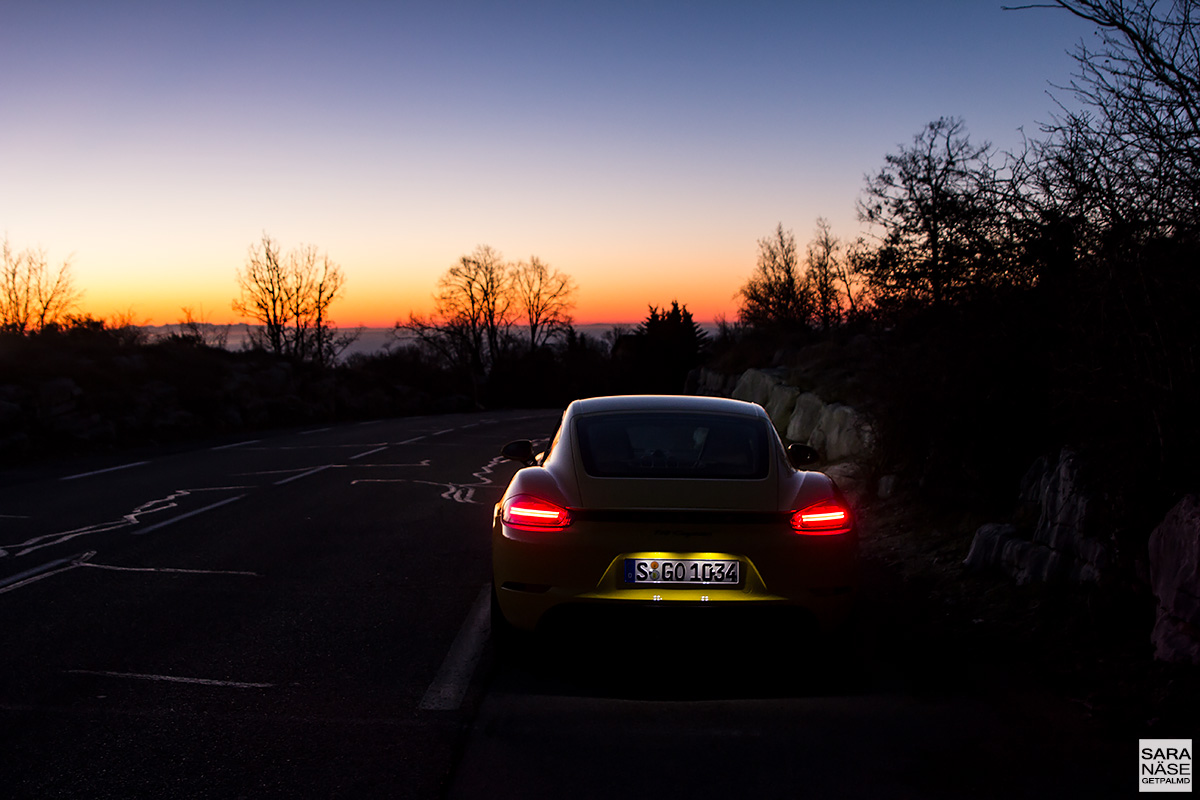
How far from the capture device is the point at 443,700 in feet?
13.3

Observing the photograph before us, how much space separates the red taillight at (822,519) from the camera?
4258mm

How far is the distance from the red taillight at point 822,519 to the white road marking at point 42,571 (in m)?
5.48

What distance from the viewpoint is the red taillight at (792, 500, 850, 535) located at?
4.26 m

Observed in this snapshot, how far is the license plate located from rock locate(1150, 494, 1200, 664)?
2.23 meters

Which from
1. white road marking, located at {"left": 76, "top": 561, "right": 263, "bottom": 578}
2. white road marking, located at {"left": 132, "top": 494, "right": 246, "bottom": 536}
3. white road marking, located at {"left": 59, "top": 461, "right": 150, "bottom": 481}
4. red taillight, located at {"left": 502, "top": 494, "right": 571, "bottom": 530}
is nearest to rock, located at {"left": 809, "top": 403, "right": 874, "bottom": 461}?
red taillight, located at {"left": 502, "top": 494, "right": 571, "bottom": 530}

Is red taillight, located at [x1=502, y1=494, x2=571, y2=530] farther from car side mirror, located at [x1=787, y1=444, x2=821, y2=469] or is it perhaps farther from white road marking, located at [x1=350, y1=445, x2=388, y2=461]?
white road marking, located at [x1=350, y1=445, x2=388, y2=461]

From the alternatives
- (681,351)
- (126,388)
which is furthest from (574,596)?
(681,351)

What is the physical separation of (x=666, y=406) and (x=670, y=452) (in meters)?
0.40

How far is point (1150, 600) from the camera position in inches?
189

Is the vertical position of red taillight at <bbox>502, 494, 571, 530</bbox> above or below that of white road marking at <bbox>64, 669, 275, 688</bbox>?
above

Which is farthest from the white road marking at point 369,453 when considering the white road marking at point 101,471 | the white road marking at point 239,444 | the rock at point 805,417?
the rock at point 805,417

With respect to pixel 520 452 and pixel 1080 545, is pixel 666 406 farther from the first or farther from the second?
pixel 1080 545

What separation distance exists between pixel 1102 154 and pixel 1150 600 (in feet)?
9.75

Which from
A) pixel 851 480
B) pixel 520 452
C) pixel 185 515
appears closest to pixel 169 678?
pixel 520 452
